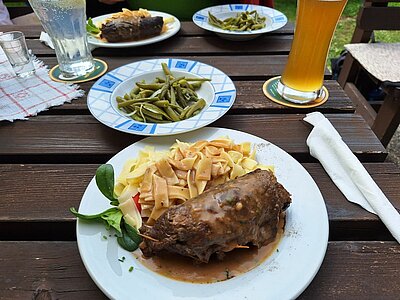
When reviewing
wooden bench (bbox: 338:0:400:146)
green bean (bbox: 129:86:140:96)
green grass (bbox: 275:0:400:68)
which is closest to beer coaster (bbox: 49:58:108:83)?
green bean (bbox: 129:86:140:96)

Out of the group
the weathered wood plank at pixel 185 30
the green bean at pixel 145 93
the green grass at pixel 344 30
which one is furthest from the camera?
the green grass at pixel 344 30

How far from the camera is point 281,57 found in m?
1.80

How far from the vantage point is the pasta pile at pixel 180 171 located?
2.95 feet

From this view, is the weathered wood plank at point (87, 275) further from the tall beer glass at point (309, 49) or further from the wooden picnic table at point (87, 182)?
the tall beer glass at point (309, 49)

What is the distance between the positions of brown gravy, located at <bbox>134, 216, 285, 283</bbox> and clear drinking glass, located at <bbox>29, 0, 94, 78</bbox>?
1.10 m

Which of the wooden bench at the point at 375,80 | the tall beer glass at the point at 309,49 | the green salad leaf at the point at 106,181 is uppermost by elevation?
the tall beer glass at the point at 309,49

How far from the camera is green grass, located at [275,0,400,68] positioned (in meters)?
4.42

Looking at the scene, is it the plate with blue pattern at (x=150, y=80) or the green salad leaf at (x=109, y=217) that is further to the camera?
the plate with blue pattern at (x=150, y=80)

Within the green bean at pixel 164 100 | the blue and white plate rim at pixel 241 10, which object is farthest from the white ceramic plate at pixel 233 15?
the green bean at pixel 164 100

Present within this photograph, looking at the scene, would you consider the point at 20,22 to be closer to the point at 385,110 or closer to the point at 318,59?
the point at 318,59

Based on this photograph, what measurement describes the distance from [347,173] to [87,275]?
0.76m

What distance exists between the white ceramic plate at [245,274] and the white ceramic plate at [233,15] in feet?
3.82

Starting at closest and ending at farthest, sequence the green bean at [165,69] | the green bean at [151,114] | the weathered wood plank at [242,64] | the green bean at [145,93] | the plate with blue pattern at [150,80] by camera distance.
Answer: the plate with blue pattern at [150,80] < the green bean at [151,114] < the green bean at [145,93] < the green bean at [165,69] < the weathered wood plank at [242,64]

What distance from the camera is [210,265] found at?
81 centimetres
